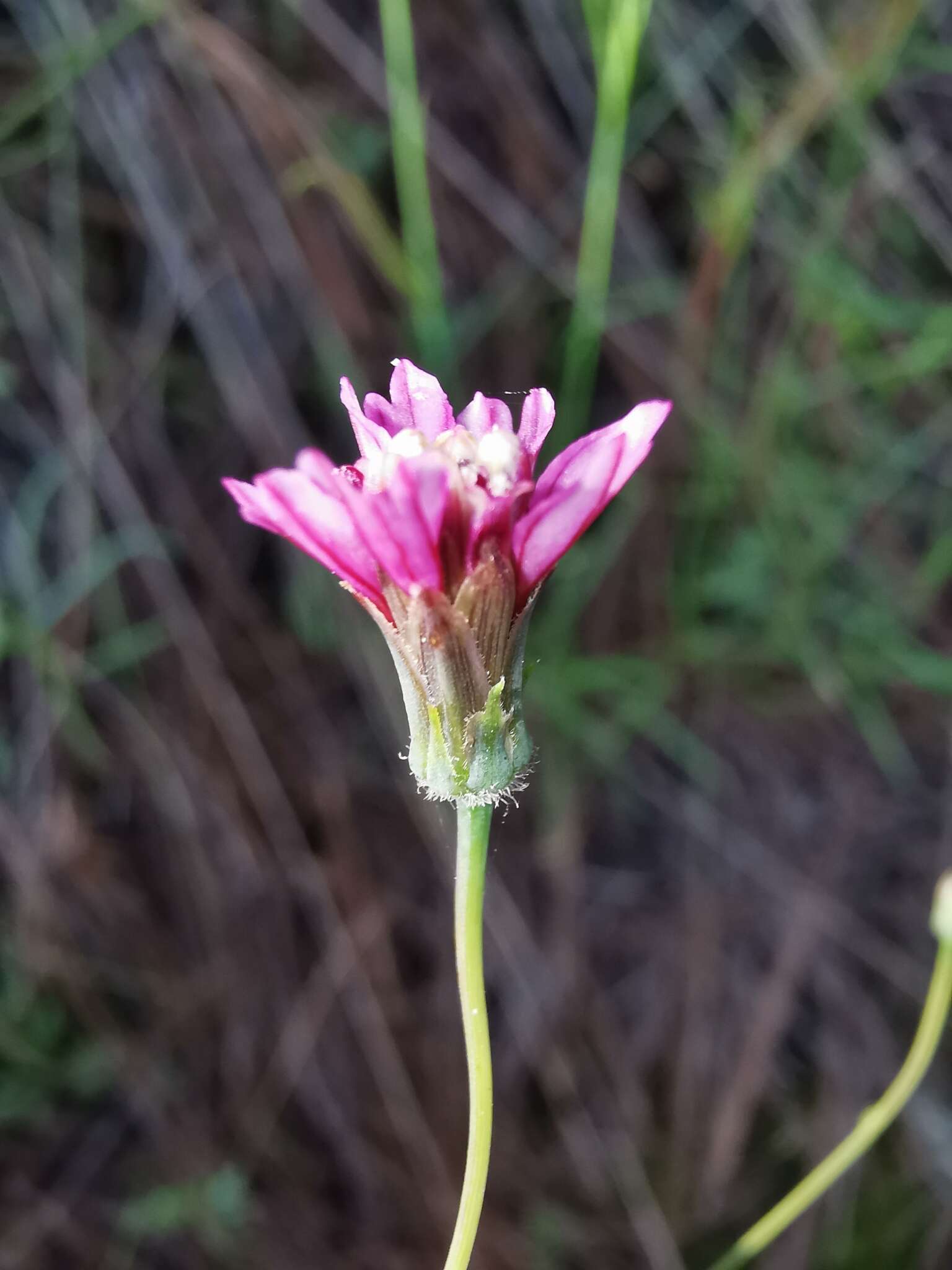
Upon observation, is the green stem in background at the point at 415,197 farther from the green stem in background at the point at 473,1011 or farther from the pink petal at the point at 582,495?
the green stem in background at the point at 473,1011

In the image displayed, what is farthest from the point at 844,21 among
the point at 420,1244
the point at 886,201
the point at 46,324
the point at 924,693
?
the point at 420,1244

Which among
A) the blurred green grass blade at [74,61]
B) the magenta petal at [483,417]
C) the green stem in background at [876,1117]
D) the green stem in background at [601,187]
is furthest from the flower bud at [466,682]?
the blurred green grass blade at [74,61]

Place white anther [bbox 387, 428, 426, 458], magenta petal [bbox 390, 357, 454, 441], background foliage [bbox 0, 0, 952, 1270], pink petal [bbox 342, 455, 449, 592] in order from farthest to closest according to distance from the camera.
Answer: background foliage [bbox 0, 0, 952, 1270] → magenta petal [bbox 390, 357, 454, 441] → white anther [bbox 387, 428, 426, 458] → pink petal [bbox 342, 455, 449, 592]

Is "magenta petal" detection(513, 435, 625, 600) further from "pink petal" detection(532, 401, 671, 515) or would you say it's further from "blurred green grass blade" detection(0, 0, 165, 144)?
"blurred green grass blade" detection(0, 0, 165, 144)

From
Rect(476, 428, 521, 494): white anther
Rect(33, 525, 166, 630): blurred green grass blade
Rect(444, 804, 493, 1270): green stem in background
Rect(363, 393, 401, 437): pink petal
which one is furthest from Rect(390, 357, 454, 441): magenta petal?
Rect(33, 525, 166, 630): blurred green grass blade

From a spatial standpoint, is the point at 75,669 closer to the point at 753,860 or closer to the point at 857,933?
the point at 753,860

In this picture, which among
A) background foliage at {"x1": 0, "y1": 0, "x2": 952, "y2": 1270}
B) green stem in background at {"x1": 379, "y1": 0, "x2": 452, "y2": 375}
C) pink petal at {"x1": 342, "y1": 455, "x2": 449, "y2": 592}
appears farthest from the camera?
background foliage at {"x1": 0, "y1": 0, "x2": 952, "y2": 1270}
